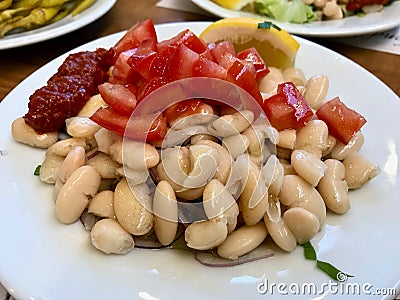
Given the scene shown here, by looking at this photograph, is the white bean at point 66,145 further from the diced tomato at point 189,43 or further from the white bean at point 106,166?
the diced tomato at point 189,43

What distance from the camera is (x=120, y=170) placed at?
1.04 m

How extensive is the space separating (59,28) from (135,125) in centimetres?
82

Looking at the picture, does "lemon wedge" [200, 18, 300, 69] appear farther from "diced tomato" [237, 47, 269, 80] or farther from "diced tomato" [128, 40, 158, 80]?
"diced tomato" [128, 40, 158, 80]

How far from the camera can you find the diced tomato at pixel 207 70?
43.4 inches

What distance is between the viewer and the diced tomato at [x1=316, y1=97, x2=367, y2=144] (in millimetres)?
1140

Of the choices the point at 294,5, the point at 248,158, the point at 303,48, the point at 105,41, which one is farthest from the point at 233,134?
the point at 294,5

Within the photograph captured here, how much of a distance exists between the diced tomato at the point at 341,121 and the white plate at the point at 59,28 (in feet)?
3.16

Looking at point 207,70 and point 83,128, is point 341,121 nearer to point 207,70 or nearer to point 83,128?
point 207,70

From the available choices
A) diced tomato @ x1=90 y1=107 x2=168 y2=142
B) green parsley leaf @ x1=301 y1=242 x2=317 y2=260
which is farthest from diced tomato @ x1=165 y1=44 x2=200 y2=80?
green parsley leaf @ x1=301 y1=242 x2=317 y2=260

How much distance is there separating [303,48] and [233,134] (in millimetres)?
573

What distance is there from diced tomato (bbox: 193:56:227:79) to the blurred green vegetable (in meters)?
0.89

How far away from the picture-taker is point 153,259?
96cm

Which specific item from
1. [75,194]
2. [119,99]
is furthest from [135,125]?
[75,194]

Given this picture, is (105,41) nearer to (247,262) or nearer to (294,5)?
(294,5)
